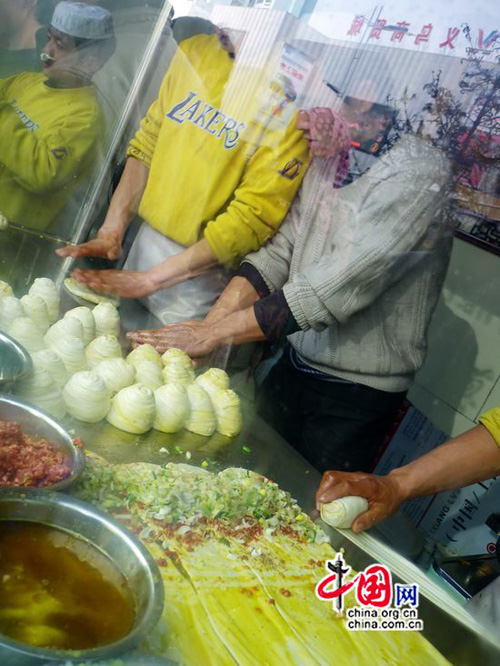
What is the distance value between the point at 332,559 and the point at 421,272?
858mm

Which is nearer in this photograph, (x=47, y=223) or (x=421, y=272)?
(x=421, y=272)

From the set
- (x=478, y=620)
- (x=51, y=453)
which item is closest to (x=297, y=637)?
(x=478, y=620)

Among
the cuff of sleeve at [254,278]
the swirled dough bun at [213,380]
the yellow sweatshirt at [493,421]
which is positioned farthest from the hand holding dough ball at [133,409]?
the yellow sweatshirt at [493,421]

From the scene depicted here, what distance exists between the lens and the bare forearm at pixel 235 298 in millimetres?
2059

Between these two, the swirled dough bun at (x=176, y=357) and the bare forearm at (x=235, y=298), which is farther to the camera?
the swirled dough bun at (x=176, y=357)

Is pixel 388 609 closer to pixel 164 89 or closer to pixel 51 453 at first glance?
pixel 51 453

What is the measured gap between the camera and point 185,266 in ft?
6.88

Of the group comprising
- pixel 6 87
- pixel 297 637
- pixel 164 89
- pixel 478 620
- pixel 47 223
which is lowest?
pixel 297 637

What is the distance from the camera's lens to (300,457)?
2.10 metres

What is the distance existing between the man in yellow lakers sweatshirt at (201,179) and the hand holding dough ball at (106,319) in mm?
157

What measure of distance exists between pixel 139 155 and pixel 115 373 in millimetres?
740

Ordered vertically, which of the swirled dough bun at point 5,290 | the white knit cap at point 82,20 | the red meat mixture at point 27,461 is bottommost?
the red meat mixture at point 27,461

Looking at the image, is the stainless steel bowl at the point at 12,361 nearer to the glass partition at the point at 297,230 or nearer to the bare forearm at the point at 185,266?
the glass partition at the point at 297,230

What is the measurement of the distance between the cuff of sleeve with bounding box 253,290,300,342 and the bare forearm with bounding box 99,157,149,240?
0.55m
